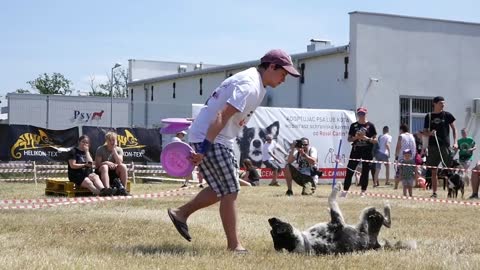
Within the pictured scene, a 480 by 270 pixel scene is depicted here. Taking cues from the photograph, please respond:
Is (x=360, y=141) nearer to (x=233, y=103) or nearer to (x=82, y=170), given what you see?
(x=82, y=170)

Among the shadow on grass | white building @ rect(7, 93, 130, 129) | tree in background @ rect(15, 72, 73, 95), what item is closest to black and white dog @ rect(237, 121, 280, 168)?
white building @ rect(7, 93, 130, 129)

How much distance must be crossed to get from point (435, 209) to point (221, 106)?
19.3 feet

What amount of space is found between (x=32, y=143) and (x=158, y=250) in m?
15.5

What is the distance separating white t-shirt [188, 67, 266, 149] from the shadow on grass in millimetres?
915

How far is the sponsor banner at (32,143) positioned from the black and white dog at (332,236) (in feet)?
51.4

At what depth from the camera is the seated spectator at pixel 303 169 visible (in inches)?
590

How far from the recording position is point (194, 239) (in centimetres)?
670

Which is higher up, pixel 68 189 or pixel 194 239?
pixel 194 239

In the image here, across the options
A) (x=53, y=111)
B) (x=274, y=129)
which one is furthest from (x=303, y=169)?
(x=53, y=111)

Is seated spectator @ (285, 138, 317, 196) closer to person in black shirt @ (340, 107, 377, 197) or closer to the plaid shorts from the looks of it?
person in black shirt @ (340, 107, 377, 197)

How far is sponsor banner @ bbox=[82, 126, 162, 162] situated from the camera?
71.4ft

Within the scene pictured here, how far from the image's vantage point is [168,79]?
40.0 metres

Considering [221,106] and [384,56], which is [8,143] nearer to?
[384,56]

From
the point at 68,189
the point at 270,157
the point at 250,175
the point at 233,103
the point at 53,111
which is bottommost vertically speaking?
the point at 250,175
